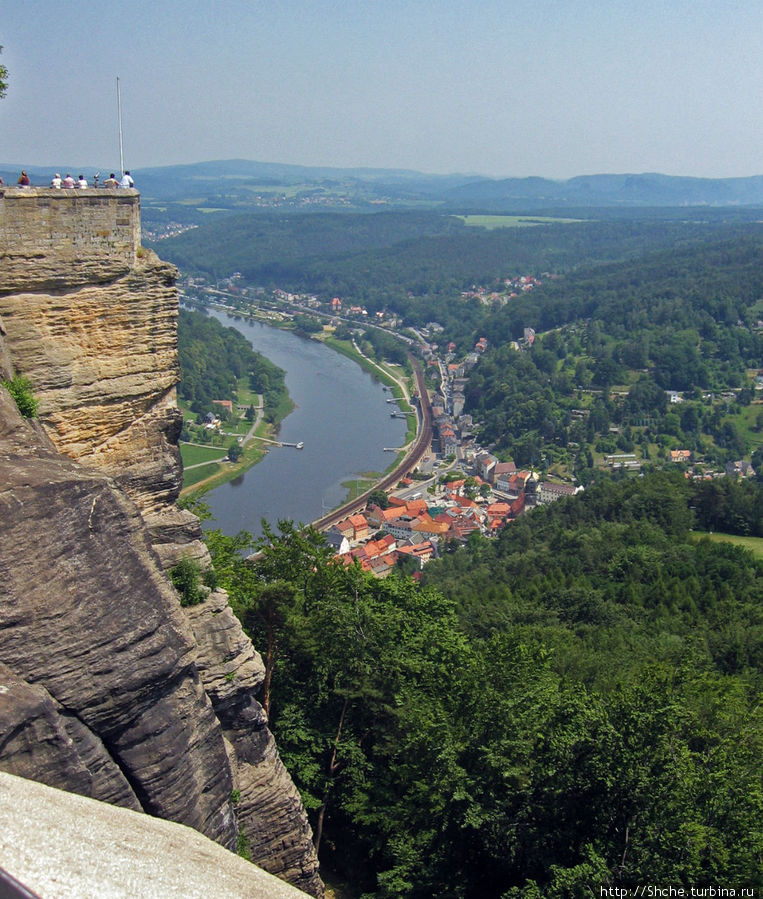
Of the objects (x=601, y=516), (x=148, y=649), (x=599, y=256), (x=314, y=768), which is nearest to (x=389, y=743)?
(x=314, y=768)

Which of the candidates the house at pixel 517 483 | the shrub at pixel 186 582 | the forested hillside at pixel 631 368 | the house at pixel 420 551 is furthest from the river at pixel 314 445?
the shrub at pixel 186 582

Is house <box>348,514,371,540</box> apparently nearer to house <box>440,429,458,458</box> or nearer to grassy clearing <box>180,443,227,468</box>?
grassy clearing <box>180,443,227,468</box>

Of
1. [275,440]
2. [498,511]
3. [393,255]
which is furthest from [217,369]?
[393,255]

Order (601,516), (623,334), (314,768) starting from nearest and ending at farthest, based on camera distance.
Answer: (314,768), (601,516), (623,334)

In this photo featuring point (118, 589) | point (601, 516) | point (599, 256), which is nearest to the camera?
point (118, 589)

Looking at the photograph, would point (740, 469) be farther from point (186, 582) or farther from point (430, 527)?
point (186, 582)

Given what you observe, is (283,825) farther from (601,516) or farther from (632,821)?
(601,516)

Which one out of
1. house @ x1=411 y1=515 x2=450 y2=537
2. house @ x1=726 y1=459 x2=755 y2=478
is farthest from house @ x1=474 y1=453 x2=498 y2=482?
house @ x1=726 y1=459 x2=755 y2=478

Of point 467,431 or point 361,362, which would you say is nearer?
point 467,431
